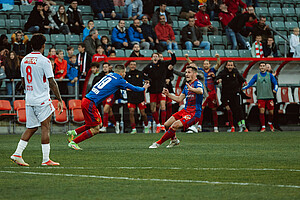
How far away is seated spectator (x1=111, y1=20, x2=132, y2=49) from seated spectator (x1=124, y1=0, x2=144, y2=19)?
2.04 meters

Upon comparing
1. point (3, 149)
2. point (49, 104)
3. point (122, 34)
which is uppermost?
point (122, 34)

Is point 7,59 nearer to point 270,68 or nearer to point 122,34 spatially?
point 122,34

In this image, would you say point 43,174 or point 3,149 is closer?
point 43,174

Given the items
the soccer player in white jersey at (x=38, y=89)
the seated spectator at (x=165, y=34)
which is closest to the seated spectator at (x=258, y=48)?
the seated spectator at (x=165, y=34)

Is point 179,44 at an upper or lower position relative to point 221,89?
upper

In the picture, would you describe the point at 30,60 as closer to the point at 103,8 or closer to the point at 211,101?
the point at 211,101

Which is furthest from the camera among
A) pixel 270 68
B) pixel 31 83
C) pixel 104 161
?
pixel 270 68

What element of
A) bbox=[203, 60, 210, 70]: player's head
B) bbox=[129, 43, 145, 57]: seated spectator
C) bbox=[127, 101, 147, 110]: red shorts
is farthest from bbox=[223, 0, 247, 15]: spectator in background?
bbox=[127, 101, 147, 110]: red shorts

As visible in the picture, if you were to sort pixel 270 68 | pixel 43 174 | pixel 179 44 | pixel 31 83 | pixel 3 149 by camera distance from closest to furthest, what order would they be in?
pixel 43 174 → pixel 31 83 → pixel 3 149 → pixel 270 68 → pixel 179 44

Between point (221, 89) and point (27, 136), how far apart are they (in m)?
12.9

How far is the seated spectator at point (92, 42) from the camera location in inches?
832

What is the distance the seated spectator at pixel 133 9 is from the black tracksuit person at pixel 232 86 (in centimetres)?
567

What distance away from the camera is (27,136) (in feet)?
29.8

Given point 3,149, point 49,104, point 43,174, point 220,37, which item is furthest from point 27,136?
point 220,37
